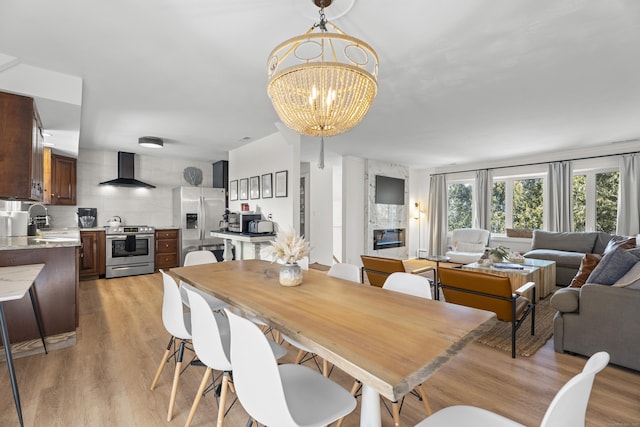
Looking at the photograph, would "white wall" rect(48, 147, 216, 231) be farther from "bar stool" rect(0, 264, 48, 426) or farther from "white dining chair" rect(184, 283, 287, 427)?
"white dining chair" rect(184, 283, 287, 427)

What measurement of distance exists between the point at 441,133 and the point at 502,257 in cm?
196

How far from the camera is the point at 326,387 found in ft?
4.25

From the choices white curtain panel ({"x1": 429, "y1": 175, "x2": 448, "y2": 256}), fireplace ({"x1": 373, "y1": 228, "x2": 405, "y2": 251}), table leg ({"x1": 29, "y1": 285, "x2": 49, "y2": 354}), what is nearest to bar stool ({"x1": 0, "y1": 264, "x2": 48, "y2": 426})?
table leg ({"x1": 29, "y1": 285, "x2": 49, "y2": 354})

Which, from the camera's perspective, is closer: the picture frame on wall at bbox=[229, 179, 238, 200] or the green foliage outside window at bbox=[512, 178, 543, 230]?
the picture frame on wall at bbox=[229, 179, 238, 200]

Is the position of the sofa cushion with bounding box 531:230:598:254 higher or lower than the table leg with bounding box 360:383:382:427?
higher

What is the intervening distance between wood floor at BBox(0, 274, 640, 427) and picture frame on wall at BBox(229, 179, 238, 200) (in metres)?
3.14

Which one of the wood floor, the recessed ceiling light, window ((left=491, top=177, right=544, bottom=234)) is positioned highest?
the recessed ceiling light

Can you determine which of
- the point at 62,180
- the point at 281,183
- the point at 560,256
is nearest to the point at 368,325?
the point at 281,183

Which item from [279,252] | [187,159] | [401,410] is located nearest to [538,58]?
[279,252]

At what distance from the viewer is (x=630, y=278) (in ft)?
7.50

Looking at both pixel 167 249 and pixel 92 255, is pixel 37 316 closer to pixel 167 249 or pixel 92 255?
pixel 92 255

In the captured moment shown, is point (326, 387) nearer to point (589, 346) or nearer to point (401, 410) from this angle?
point (401, 410)

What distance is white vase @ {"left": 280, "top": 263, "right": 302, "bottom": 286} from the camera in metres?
1.85

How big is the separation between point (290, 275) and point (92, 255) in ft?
16.5
